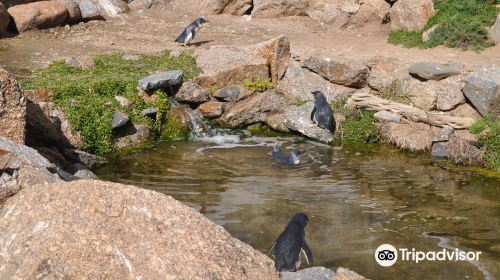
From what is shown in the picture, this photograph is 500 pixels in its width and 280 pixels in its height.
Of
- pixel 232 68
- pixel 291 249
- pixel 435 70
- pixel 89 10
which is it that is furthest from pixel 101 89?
pixel 291 249

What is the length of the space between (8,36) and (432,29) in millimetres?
11079

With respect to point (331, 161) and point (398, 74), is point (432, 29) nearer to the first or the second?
point (398, 74)

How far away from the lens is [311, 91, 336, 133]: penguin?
14211 mm

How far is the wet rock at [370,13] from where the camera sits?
20.3m

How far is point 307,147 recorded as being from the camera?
14.1 meters

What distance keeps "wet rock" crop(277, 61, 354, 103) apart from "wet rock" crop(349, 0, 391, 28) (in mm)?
4889

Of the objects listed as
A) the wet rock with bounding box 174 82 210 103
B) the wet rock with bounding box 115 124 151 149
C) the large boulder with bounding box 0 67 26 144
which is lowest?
the wet rock with bounding box 115 124 151 149

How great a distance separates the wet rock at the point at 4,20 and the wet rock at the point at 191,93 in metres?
6.39

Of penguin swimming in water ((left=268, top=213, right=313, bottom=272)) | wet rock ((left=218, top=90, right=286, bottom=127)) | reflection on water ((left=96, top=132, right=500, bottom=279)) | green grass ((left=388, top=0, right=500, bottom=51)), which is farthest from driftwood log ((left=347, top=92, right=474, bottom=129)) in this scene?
penguin swimming in water ((left=268, top=213, right=313, bottom=272))

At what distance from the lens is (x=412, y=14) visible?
19297 mm

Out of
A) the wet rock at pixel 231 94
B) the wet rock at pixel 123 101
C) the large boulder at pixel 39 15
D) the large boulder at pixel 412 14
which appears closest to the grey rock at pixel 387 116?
the wet rock at pixel 231 94

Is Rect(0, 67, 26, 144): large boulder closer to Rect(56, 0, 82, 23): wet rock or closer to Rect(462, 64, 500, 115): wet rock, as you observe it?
Rect(462, 64, 500, 115): wet rock

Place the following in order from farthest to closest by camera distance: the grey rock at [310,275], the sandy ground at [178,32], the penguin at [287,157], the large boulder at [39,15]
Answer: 1. the large boulder at [39,15]
2. the sandy ground at [178,32]
3. the penguin at [287,157]
4. the grey rock at [310,275]

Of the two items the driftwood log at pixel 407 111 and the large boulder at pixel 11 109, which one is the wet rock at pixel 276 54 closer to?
the driftwood log at pixel 407 111
